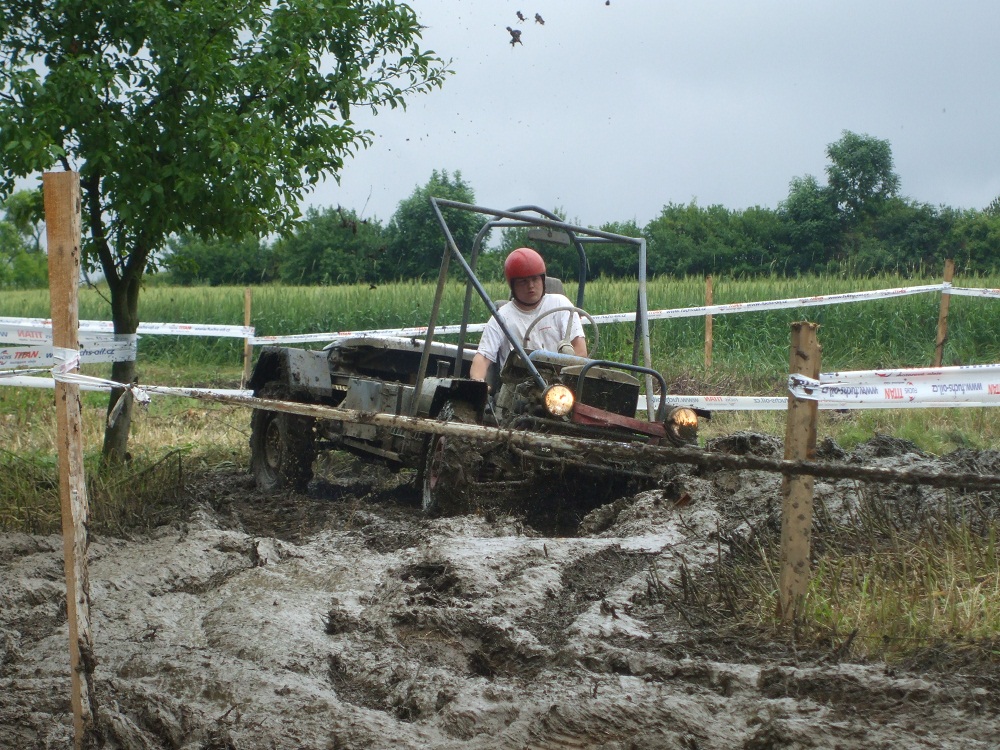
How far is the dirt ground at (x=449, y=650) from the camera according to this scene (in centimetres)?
369

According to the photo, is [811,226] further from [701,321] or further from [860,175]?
[701,321]

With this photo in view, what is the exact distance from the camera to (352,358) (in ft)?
31.3

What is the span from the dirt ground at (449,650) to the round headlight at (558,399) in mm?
693

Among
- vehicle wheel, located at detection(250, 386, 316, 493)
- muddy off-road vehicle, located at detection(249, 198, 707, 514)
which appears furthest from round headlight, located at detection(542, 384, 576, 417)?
vehicle wheel, located at detection(250, 386, 316, 493)

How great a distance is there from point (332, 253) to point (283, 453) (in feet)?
76.4

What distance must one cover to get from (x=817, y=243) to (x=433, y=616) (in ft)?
87.3

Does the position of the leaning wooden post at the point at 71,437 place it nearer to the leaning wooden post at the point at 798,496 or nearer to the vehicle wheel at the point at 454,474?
the leaning wooden post at the point at 798,496

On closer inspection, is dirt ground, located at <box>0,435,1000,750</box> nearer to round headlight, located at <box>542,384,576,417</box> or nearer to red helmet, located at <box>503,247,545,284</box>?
round headlight, located at <box>542,384,576,417</box>

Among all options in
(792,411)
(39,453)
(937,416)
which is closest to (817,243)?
(937,416)

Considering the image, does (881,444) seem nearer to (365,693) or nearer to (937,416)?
(937,416)

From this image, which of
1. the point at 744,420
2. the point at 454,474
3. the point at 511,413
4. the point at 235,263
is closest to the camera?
the point at 454,474

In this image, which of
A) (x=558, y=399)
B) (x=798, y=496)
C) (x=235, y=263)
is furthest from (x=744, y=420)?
(x=235, y=263)

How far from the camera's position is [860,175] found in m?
33.1

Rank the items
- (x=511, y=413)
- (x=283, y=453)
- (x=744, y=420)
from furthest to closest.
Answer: (x=744, y=420) < (x=283, y=453) < (x=511, y=413)
